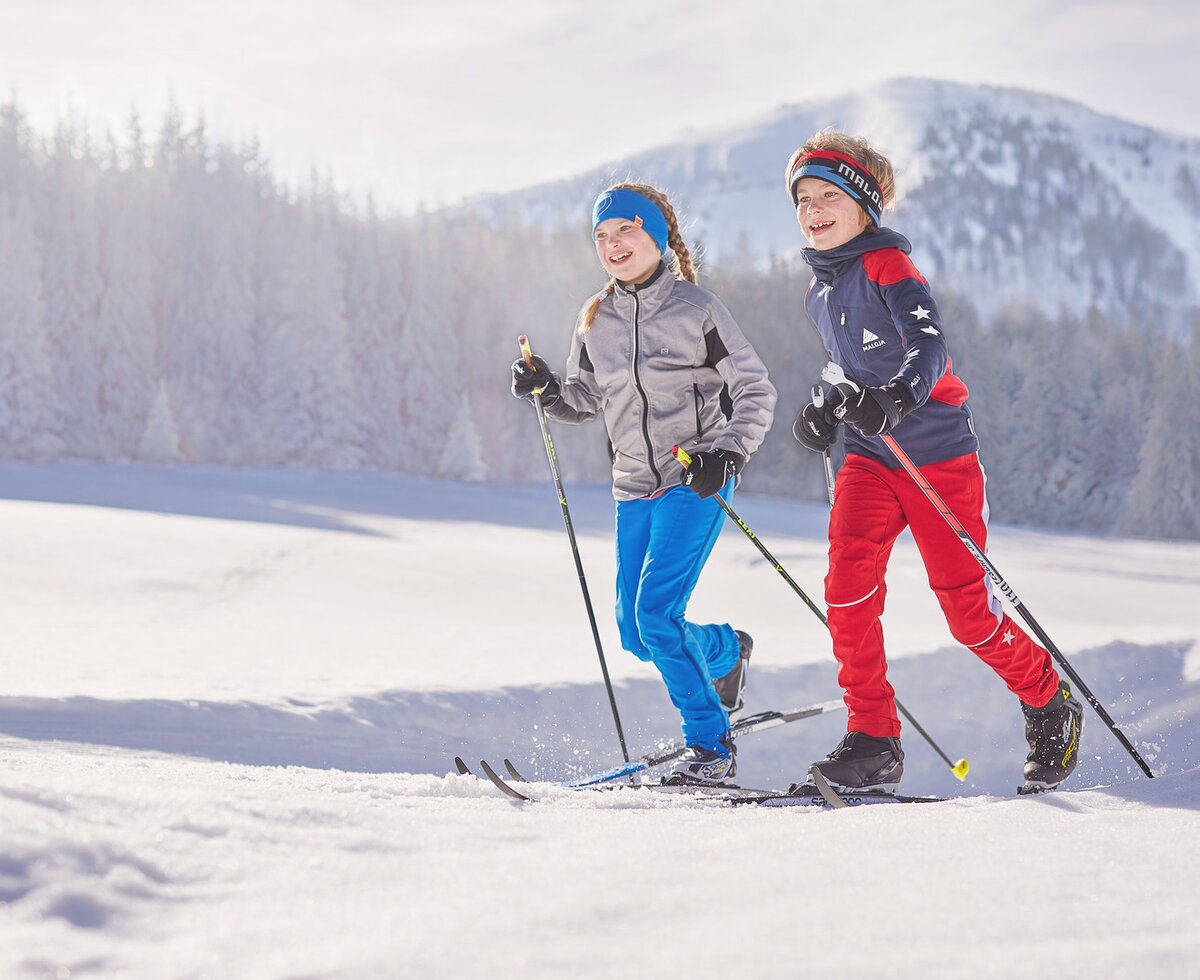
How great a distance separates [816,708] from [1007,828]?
8.36 feet

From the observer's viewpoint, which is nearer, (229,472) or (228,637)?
(228,637)

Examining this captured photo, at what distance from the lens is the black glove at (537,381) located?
4573mm

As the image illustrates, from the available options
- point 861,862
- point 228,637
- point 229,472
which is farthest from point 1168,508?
point 861,862

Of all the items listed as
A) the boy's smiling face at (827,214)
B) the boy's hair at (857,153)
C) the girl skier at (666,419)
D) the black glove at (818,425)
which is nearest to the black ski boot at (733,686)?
the girl skier at (666,419)

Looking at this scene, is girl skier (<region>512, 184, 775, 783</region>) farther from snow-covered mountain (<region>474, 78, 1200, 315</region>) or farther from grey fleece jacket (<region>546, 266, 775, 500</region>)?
snow-covered mountain (<region>474, 78, 1200, 315</region>)

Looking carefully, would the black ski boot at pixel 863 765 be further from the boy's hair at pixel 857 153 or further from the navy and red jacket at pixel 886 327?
the boy's hair at pixel 857 153

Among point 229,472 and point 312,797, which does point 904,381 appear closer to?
point 312,797

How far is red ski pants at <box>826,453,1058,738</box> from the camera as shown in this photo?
363 centimetres

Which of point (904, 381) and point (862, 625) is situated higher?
point (904, 381)

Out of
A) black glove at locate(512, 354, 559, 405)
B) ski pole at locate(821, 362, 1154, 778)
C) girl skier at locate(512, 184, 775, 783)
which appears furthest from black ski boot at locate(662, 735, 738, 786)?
black glove at locate(512, 354, 559, 405)

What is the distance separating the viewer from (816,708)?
4.82 meters

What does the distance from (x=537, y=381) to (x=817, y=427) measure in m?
1.50

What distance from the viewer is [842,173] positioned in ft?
12.2

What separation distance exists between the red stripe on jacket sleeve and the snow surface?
67.3 inches
